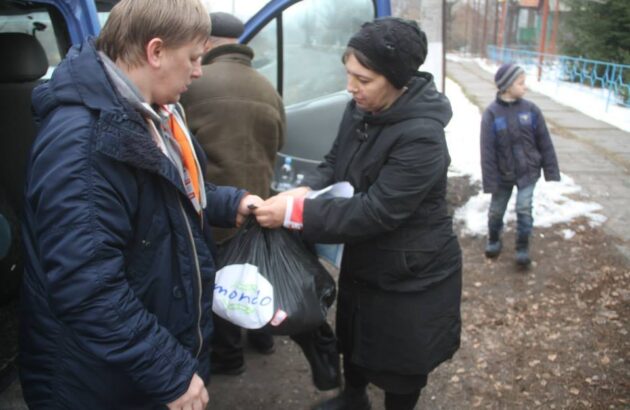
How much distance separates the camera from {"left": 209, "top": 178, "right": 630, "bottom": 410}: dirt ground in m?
2.98

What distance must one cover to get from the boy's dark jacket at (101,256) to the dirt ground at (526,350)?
1560 millimetres

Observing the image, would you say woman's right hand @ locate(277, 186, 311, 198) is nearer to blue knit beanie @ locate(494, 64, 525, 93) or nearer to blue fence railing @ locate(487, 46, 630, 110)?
blue knit beanie @ locate(494, 64, 525, 93)

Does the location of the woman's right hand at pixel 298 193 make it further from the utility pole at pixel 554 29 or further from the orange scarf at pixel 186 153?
the utility pole at pixel 554 29

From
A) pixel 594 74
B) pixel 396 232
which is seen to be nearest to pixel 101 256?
pixel 396 232

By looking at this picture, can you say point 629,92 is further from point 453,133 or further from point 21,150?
point 21,150

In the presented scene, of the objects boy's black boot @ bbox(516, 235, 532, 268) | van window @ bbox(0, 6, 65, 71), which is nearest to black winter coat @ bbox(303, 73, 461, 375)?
van window @ bbox(0, 6, 65, 71)

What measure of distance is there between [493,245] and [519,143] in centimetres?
87

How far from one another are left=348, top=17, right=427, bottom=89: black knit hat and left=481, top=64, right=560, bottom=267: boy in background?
2.67 metres

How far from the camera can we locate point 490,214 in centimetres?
462

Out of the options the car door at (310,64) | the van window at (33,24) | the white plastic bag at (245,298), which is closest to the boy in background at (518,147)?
the car door at (310,64)

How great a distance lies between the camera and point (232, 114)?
2748mm

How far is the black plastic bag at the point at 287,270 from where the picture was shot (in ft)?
6.70

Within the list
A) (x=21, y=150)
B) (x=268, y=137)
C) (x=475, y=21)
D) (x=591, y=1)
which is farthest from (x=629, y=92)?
(x=475, y=21)

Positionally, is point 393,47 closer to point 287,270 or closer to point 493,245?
point 287,270
